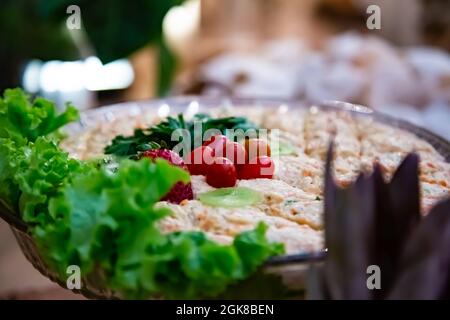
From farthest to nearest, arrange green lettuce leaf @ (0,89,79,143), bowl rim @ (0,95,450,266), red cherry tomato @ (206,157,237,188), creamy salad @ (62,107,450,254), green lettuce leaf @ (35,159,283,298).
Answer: bowl rim @ (0,95,450,266), green lettuce leaf @ (0,89,79,143), red cherry tomato @ (206,157,237,188), creamy salad @ (62,107,450,254), green lettuce leaf @ (35,159,283,298)

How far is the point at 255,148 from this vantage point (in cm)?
104

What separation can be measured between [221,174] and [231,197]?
45 millimetres

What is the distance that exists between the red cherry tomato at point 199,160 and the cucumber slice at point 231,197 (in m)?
0.06

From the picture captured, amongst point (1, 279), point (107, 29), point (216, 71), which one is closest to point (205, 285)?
point (1, 279)

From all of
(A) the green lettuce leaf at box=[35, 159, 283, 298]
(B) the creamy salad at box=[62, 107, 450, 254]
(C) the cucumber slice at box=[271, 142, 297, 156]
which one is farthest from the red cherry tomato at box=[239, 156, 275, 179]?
(A) the green lettuce leaf at box=[35, 159, 283, 298]

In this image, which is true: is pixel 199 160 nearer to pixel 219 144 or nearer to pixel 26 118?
pixel 219 144

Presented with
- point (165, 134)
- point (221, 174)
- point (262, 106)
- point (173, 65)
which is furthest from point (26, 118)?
point (173, 65)

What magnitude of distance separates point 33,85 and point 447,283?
2270 millimetres

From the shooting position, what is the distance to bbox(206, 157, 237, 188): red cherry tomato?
97 cm

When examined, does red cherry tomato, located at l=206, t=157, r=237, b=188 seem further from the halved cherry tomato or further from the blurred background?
the blurred background

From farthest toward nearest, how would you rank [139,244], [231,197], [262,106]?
1. [262,106]
2. [231,197]
3. [139,244]

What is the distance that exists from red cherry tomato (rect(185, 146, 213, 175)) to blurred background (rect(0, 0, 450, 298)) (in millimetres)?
518

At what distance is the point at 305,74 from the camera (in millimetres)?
2350
